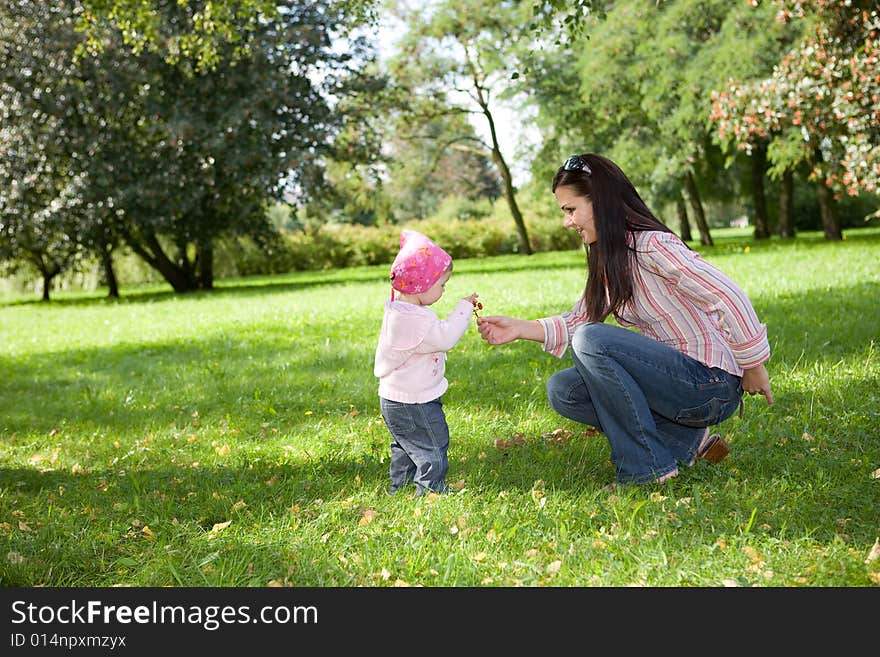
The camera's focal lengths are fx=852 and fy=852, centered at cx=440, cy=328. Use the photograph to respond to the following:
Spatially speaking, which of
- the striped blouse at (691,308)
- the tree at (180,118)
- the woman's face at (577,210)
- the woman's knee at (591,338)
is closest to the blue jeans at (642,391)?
the woman's knee at (591,338)

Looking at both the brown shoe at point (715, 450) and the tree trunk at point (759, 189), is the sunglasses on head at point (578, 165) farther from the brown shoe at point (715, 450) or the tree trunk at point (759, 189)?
the tree trunk at point (759, 189)

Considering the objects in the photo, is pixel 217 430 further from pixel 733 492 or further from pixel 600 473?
pixel 733 492

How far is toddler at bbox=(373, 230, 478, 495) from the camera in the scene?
3.83 metres

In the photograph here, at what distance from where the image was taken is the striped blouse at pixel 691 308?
11.6 feet

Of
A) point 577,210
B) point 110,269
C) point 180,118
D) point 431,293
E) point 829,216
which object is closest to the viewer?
point 577,210

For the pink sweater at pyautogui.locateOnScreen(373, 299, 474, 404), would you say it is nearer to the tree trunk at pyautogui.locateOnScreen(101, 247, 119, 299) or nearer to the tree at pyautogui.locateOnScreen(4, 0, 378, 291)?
the tree at pyautogui.locateOnScreen(4, 0, 378, 291)

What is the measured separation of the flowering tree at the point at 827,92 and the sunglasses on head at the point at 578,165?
1315 centimetres

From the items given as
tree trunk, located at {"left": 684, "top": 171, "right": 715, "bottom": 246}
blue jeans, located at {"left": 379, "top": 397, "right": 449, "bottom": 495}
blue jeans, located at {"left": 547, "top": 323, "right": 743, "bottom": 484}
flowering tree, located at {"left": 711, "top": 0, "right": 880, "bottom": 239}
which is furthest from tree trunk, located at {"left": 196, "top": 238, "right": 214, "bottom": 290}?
blue jeans, located at {"left": 547, "top": 323, "right": 743, "bottom": 484}

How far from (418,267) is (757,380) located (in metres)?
1.57

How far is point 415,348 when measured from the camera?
387 cm

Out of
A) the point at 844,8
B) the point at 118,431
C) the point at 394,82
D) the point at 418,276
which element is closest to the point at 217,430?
the point at 118,431

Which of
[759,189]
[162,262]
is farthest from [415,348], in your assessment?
[759,189]

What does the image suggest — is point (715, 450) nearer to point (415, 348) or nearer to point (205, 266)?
point (415, 348)

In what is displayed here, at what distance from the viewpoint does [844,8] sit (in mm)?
15453
